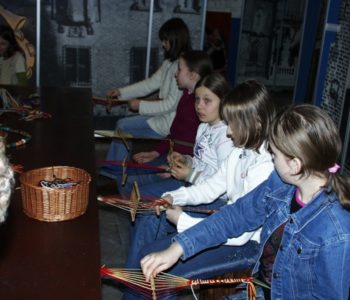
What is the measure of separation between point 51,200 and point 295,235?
78cm

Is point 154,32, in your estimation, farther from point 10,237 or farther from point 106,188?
point 10,237

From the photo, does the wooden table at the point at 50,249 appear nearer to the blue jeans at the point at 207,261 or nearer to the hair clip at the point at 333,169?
the blue jeans at the point at 207,261

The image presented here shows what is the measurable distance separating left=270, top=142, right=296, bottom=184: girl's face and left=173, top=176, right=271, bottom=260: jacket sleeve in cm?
18

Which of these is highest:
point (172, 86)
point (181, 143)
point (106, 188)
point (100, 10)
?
point (100, 10)

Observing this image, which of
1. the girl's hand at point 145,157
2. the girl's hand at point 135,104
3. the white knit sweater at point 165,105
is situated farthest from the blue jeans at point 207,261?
the girl's hand at point 135,104

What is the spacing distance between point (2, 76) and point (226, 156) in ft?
9.82

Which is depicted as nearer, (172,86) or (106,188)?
(172,86)

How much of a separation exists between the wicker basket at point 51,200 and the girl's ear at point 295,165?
67cm

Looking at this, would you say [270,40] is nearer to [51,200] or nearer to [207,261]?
[207,261]

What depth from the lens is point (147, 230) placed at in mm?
2420

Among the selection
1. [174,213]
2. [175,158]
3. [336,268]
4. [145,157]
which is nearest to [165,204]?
[174,213]

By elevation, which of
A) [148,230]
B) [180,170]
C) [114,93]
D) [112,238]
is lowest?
[112,238]

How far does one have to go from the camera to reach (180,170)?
2666mm

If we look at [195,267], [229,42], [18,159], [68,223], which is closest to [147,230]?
[195,267]
